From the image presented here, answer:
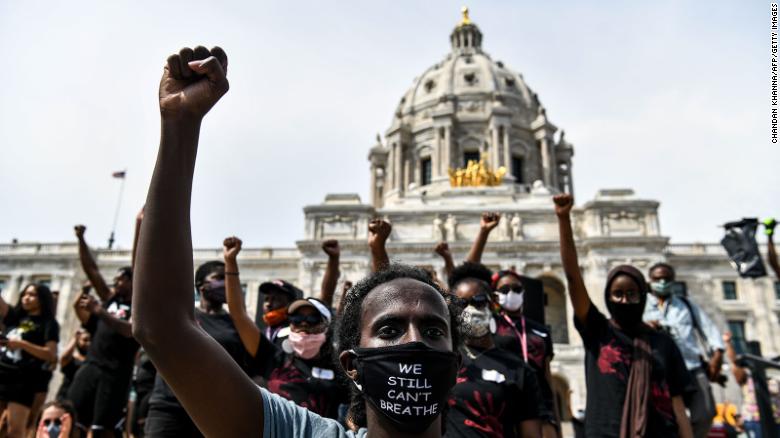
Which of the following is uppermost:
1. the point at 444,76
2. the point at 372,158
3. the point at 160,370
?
the point at 444,76

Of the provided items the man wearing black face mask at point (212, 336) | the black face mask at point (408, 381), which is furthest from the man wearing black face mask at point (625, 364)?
the man wearing black face mask at point (212, 336)

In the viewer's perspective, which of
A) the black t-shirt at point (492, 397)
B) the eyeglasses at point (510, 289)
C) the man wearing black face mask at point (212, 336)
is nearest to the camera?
the black t-shirt at point (492, 397)

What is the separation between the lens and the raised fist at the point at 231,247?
5035 mm

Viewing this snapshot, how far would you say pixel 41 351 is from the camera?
22.1 feet

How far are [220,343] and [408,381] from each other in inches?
134

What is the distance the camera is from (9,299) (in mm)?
42969

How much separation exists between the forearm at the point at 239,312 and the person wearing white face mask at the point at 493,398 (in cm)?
178

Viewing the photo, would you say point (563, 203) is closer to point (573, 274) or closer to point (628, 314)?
point (573, 274)

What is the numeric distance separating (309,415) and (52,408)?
4.59 m

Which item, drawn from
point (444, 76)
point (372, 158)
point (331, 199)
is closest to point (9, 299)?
point (331, 199)

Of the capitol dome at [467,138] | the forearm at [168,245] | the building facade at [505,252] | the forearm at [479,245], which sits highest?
the capitol dome at [467,138]

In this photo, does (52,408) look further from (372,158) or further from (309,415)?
(372,158)

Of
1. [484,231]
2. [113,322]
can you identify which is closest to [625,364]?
[484,231]

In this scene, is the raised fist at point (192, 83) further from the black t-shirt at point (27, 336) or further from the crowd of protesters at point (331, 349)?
the black t-shirt at point (27, 336)
